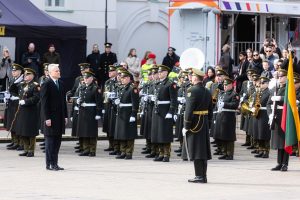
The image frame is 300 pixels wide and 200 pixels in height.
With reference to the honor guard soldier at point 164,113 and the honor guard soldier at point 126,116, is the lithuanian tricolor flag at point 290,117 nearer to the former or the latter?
the honor guard soldier at point 164,113

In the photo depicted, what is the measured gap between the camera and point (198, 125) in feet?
60.5

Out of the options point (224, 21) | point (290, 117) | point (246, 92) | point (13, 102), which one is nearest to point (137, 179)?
point (290, 117)

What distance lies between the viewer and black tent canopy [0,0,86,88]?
24453 mm

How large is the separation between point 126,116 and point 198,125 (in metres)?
4.86

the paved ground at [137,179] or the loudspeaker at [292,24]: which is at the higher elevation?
the loudspeaker at [292,24]

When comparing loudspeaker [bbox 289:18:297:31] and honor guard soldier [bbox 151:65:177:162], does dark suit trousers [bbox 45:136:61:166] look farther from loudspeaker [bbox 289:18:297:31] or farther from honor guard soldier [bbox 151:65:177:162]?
loudspeaker [bbox 289:18:297:31]

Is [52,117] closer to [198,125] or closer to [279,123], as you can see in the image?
[198,125]

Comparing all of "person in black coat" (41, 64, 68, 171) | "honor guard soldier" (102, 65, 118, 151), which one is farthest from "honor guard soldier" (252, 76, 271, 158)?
"person in black coat" (41, 64, 68, 171)

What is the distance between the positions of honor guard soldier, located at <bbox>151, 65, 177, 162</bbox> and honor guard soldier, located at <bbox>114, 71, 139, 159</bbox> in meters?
0.43

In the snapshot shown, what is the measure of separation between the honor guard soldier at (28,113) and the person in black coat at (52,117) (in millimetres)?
2859

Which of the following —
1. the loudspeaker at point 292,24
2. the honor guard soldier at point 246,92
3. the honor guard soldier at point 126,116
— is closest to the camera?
the honor guard soldier at point 126,116

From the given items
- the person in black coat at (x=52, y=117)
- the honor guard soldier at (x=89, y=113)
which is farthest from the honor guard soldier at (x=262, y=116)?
the person in black coat at (x=52, y=117)

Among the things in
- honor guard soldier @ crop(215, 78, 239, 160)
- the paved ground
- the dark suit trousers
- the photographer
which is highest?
the photographer

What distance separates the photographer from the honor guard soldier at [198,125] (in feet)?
60.2
